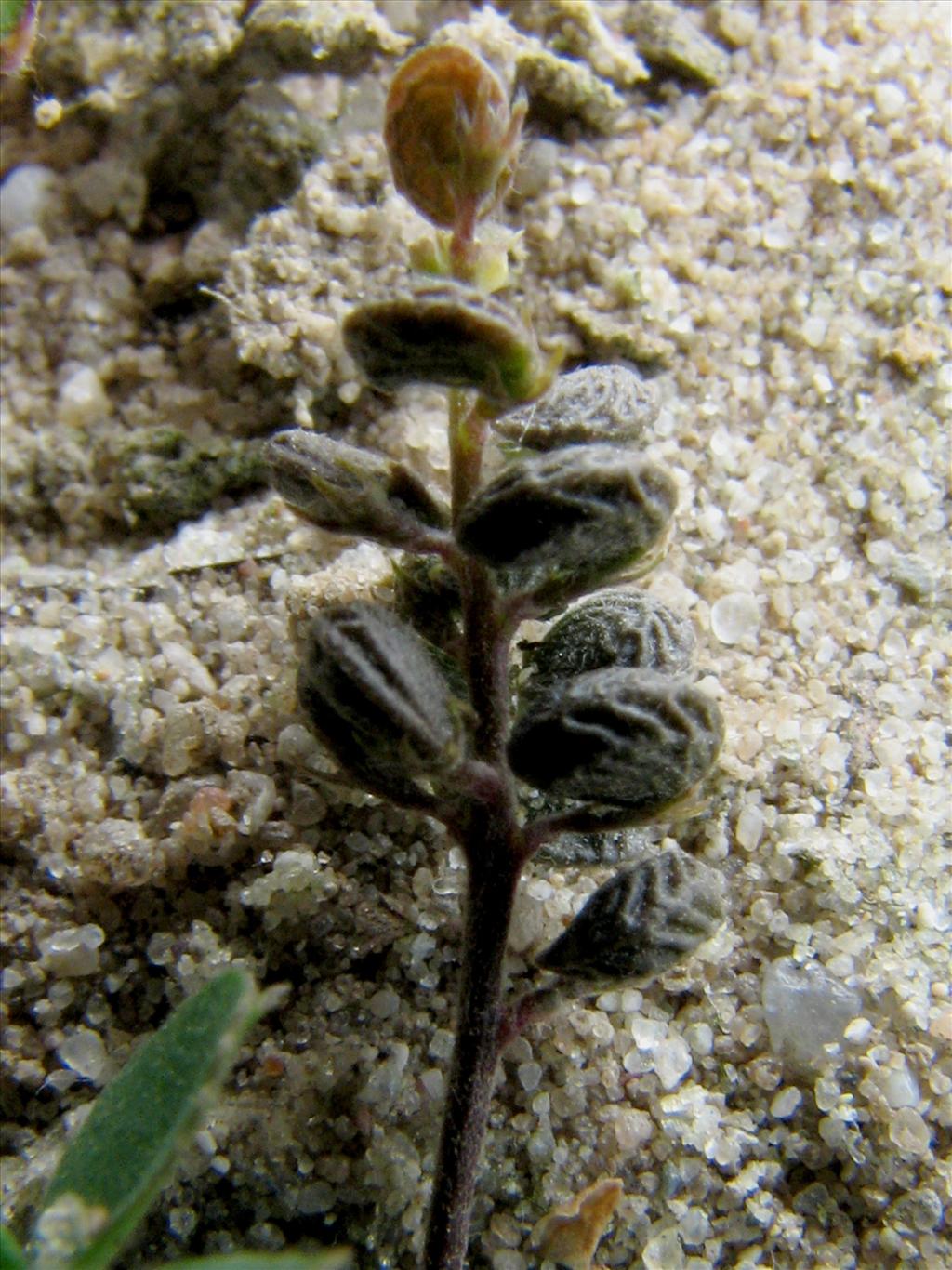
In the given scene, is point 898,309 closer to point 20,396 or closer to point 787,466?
point 787,466

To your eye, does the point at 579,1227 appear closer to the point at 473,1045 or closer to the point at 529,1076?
the point at 529,1076

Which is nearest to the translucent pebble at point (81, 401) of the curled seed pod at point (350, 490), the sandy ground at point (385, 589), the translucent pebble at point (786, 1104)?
the sandy ground at point (385, 589)

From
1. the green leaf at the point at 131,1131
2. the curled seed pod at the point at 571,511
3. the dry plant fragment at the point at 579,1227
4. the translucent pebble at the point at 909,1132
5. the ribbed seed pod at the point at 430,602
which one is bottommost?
the dry plant fragment at the point at 579,1227

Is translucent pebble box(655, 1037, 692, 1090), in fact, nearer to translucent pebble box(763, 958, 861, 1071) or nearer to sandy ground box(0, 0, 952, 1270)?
sandy ground box(0, 0, 952, 1270)

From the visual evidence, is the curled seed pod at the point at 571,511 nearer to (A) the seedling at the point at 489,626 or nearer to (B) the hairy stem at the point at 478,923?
(A) the seedling at the point at 489,626

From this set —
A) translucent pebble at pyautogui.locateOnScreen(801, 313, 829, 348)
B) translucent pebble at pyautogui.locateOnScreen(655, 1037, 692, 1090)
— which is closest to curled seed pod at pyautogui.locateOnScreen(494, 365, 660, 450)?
translucent pebble at pyautogui.locateOnScreen(801, 313, 829, 348)

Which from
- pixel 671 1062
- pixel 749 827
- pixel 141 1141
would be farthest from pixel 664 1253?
pixel 141 1141

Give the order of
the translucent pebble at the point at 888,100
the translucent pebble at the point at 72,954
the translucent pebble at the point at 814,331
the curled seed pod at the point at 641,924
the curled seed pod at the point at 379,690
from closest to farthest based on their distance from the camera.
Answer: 1. the curled seed pod at the point at 379,690
2. the curled seed pod at the point at 641,924
3. the translucent pebble at the point at 72,954
4. the translucent pebble at the point at 814,331
5. the translucent pebble at the point at 888,100

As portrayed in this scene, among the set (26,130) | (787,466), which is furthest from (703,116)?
(26,130)
